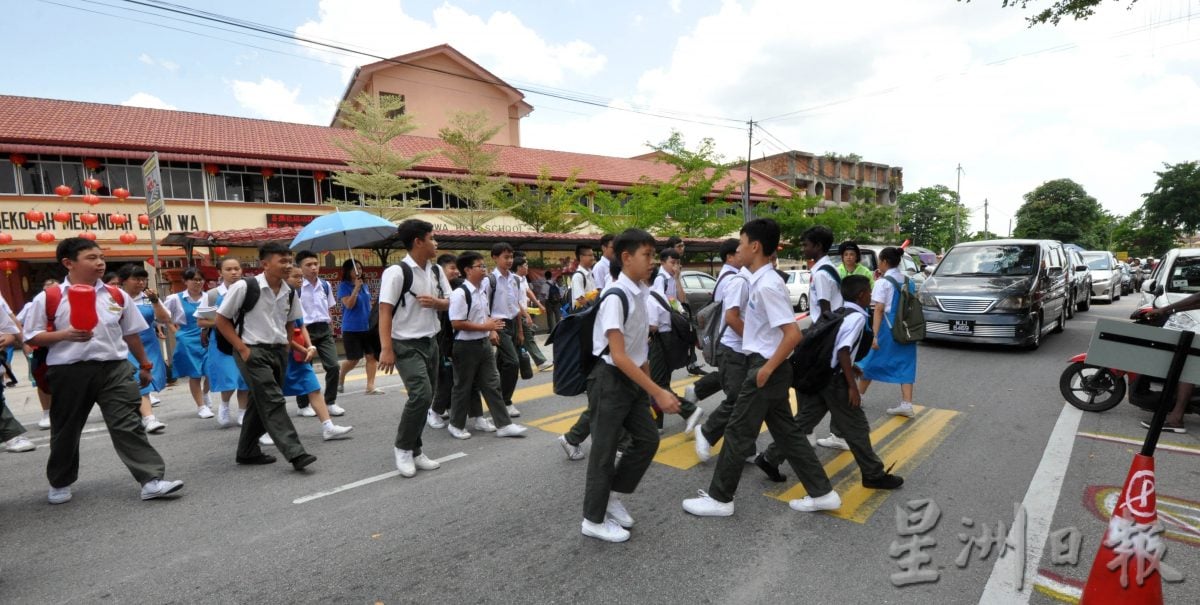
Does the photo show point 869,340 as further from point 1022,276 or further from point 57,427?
point 1022,276

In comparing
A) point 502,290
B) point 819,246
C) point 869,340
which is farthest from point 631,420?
point 502,290

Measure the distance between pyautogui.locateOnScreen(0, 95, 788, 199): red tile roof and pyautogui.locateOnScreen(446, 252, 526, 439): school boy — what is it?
62.5 feet

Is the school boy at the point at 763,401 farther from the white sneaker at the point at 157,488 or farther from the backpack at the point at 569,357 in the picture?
the white sneaker at the point at 157,488

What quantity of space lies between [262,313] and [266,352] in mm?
302

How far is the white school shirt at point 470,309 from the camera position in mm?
5074

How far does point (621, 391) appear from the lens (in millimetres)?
3182

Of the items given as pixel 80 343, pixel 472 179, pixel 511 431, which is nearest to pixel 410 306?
pixel 511 431

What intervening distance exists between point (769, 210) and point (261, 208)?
22875 millimetres

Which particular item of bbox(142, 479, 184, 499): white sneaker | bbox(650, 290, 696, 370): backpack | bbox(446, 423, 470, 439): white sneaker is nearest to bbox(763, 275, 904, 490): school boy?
bbox(650, 290, 696, 370): backpack

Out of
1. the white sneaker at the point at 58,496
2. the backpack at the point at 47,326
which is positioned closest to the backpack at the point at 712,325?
the backpack at the point at 47,326

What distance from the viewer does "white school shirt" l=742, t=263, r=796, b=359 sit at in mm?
3244

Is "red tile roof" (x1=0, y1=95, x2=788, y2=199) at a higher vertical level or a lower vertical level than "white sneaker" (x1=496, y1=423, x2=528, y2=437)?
higher

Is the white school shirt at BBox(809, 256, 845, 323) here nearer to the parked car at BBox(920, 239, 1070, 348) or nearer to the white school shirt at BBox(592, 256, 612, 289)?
the white school shirt at BBox(592, 256, 612, 289)

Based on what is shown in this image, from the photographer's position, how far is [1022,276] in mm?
9477
